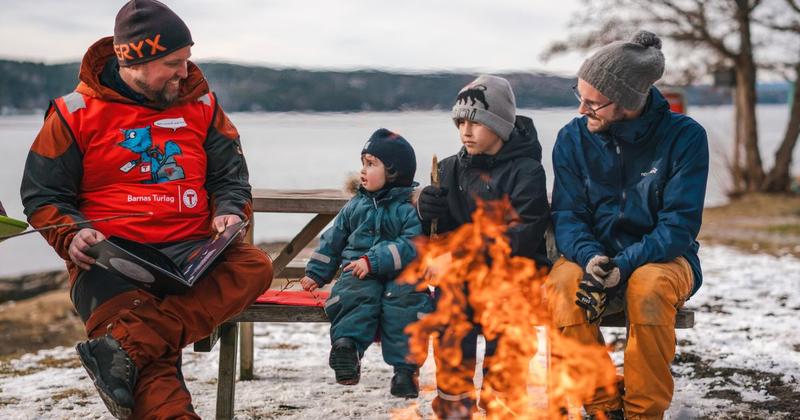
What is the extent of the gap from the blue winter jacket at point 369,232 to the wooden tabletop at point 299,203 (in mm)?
715

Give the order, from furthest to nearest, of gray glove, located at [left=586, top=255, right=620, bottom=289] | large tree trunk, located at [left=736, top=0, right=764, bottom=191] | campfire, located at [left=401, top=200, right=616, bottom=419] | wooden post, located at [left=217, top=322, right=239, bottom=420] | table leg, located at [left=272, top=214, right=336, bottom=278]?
1. large tree trunk, located at [left=736, top=0, right=764, bottom=191]
2. table leg, located at [left=272, top=214, right=336, bottom=278]
3. wooden post, located at [left=217, top=322, right=239, bottom=420]
4. campfire, located at [left=401, top=200, right=616, bottom=419]
5. gray glove, located at [left=586, top=255, right=620, bottom=289]

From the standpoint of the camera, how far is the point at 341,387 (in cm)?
494

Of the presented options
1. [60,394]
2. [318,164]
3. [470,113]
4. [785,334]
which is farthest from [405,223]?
[318,164]

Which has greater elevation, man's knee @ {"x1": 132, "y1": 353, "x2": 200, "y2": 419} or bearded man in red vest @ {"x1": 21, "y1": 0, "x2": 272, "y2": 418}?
bearded man in red vest @ {"x1": 21, "y1": 0, "x2": 272, "y2": 418}

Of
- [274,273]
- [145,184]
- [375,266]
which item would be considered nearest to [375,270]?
[375,266]

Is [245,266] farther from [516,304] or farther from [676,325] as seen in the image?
[676,325]

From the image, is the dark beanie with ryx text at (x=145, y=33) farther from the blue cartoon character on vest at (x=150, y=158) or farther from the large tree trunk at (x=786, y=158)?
the large tree trunk at (x=786, y=158)

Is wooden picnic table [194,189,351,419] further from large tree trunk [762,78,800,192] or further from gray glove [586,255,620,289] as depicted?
large tree trunk [762,78,800,192]

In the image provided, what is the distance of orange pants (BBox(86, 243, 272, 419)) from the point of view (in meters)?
3.29

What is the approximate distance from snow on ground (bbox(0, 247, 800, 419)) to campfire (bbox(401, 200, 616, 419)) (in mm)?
563

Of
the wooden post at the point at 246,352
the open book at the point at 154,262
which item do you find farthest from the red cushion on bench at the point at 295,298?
the wooden post at the point at 246,352

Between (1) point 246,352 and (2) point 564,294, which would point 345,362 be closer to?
(2) point 564,294

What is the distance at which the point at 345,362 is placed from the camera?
143 inches

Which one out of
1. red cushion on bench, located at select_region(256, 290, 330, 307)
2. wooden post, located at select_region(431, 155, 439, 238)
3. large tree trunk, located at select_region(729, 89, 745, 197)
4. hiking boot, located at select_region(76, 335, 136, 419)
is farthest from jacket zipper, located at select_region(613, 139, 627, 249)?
large tree trunk, located at select_region(729, 89, 745, 197)
